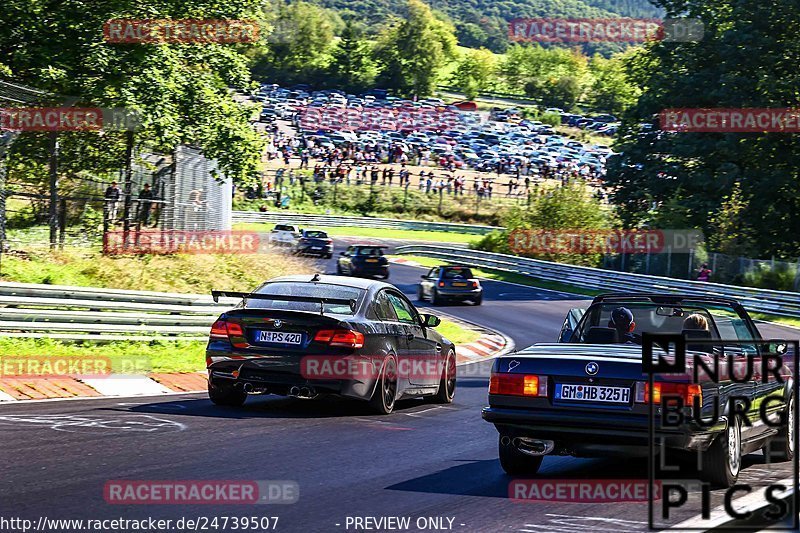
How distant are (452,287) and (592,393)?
27.4 meters

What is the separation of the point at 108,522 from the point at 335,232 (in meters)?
62.3

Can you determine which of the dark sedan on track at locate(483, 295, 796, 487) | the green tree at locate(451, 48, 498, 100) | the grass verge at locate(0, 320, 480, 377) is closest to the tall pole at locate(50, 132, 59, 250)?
the grass verge at locate(0, 320, 480, 377)

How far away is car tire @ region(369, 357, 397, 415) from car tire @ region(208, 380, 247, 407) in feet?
4.69

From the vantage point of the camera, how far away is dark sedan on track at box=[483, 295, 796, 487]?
756cm

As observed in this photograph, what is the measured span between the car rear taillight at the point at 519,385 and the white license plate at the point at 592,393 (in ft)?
0.40

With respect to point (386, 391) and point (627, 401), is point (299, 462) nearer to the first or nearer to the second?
point (627, 401)

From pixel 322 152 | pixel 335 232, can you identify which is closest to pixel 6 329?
pixel 335 232

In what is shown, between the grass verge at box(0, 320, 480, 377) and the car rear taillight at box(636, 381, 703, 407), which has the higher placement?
the car rear taillight at box(636, 381, 703, 407)

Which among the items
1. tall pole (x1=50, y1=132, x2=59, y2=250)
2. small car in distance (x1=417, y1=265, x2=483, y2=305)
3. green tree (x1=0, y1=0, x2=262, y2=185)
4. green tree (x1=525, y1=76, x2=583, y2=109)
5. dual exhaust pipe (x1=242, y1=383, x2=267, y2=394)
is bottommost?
small car in distance (x1=417, y1=265, x2=483, y2=305)

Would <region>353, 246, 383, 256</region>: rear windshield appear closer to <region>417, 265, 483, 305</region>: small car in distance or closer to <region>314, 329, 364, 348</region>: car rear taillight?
<region>417, 265, 483, 305</region>: small car in distance

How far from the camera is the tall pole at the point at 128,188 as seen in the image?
22.5 meters

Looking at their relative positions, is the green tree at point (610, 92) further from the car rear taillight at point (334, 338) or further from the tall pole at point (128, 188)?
the car rear taillight at point (334, 338)

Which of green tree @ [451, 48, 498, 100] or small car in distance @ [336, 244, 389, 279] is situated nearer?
small car in distance @ [336, 244, 389, 279]

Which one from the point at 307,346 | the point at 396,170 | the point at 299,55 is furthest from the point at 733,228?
the point at 299,55
